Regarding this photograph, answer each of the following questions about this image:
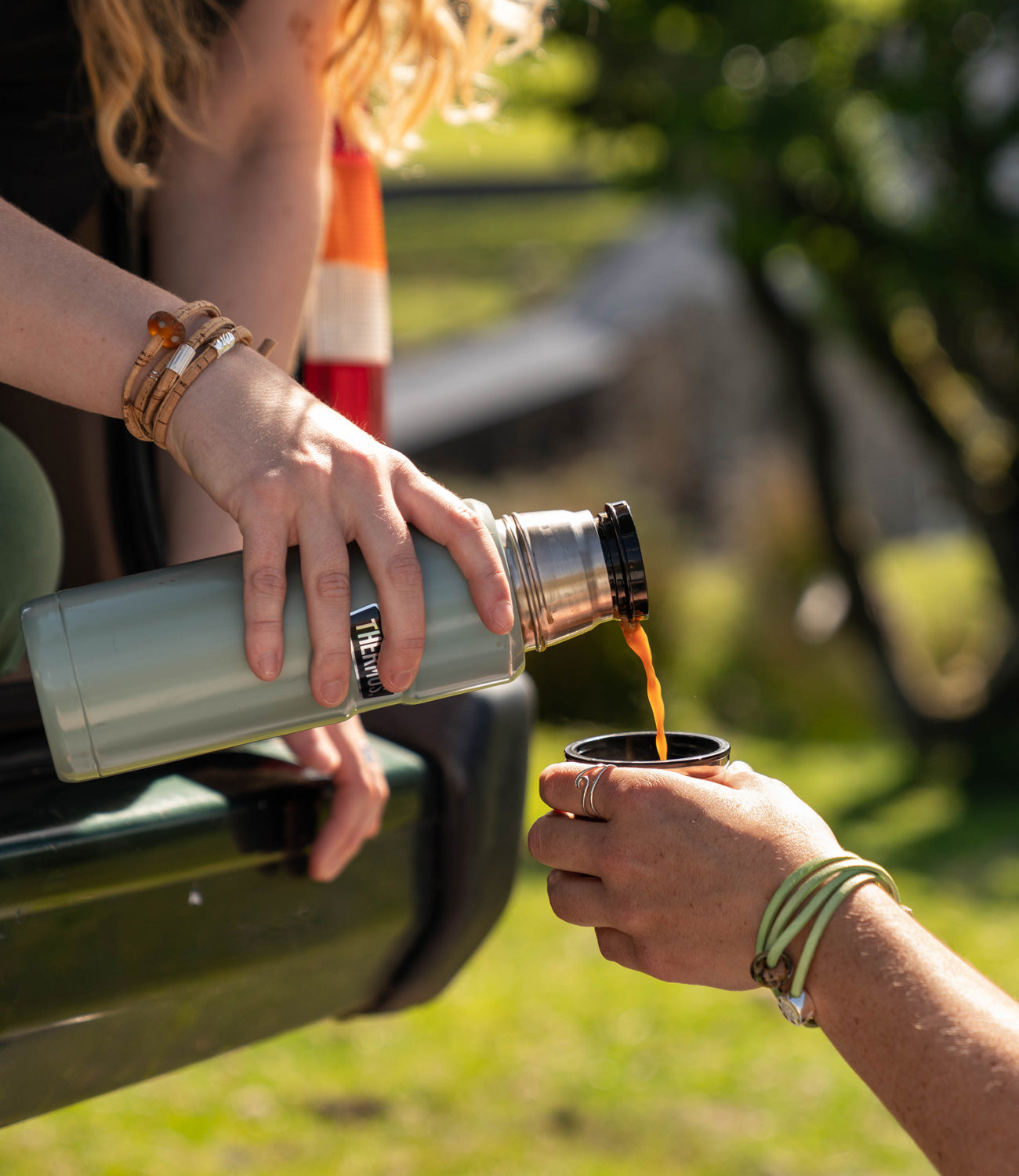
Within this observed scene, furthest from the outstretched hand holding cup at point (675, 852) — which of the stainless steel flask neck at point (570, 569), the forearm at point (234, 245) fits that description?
the forearm at point (234, 245)

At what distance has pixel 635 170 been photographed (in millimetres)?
5898

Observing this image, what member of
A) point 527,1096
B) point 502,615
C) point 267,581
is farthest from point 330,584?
point 527,1096

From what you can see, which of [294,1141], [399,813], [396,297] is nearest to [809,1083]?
[294,1141]

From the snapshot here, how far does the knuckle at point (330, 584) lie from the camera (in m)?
1.04

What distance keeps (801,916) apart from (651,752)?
0.27m

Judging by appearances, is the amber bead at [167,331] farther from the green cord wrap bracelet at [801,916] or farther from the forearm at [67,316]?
the green cord wrap bracelet at [801,916]

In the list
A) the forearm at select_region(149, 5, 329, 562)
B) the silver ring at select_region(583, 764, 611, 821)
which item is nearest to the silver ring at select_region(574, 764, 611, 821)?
the silver ring at select_region(583, 764, 611, 821)

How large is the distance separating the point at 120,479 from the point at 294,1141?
206cm

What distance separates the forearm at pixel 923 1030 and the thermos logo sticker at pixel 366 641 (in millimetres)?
451

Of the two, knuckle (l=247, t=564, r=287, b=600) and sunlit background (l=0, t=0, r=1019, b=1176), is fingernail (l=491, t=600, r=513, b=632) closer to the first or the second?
knuckle (l=247, t=564, r=287, b=600)

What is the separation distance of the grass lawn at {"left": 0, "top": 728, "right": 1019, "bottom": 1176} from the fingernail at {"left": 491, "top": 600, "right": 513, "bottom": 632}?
2312 mm

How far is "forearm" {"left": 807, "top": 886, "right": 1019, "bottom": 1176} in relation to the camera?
1001 mm

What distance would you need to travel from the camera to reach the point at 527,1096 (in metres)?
3.48

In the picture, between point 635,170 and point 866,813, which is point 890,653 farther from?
point 635,170
